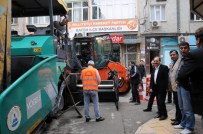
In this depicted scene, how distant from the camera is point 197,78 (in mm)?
3564

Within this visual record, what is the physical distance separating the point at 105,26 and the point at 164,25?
495 centimetres

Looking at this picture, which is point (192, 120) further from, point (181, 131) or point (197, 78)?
point (197, 78)

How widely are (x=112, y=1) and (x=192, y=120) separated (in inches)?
848

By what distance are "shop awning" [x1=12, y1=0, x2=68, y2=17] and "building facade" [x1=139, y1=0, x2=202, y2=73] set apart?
19.0 m

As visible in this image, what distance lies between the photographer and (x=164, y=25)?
2650 centimetres

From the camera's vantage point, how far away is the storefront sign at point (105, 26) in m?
26.6

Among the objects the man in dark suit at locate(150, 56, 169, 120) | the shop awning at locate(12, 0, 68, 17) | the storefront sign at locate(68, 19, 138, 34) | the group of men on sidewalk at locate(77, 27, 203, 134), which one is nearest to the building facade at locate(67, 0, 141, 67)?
the storefront sign at locate(68, 19, 138, 34)

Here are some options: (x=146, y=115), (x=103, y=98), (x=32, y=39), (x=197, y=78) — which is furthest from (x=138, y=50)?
(x=197, y=78)

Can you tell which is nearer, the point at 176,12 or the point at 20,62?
the point at 20,62

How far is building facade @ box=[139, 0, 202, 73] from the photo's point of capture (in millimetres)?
26219

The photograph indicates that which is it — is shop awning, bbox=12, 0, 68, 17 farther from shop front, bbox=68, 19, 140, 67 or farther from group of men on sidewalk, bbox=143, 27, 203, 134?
shop front, bbox=68, 19, 140, 67

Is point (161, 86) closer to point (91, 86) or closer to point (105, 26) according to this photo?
point (91, 86)

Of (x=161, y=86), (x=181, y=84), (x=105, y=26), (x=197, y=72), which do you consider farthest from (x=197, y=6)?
(x=105, y=26)

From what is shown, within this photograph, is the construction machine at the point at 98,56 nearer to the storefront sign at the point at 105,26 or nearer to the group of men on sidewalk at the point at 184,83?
the group of men on sidewalk at the point at 184,83
